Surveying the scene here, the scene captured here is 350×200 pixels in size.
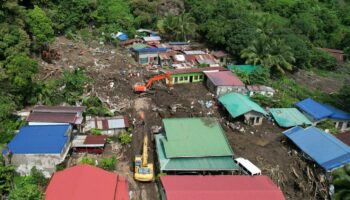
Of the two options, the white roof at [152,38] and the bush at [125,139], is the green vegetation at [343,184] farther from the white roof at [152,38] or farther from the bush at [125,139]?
the white roof at [152,38]

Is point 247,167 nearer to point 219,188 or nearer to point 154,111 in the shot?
point 219,188

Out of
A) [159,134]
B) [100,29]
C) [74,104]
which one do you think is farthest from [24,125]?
[100,29]

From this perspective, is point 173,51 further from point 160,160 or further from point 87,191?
point 87,191

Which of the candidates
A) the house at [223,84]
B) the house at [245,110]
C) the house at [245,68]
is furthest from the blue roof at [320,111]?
the house at [245,68]

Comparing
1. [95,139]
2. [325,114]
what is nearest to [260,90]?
[325,114]

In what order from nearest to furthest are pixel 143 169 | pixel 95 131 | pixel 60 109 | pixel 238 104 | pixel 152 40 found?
1. pixel 143 169
2. pixel 95 131
3. pixel 60 109
4. pixel 238 104
5. pixel 152 40

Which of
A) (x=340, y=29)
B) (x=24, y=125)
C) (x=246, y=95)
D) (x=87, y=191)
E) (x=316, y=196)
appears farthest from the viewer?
(x=340, y=29)
